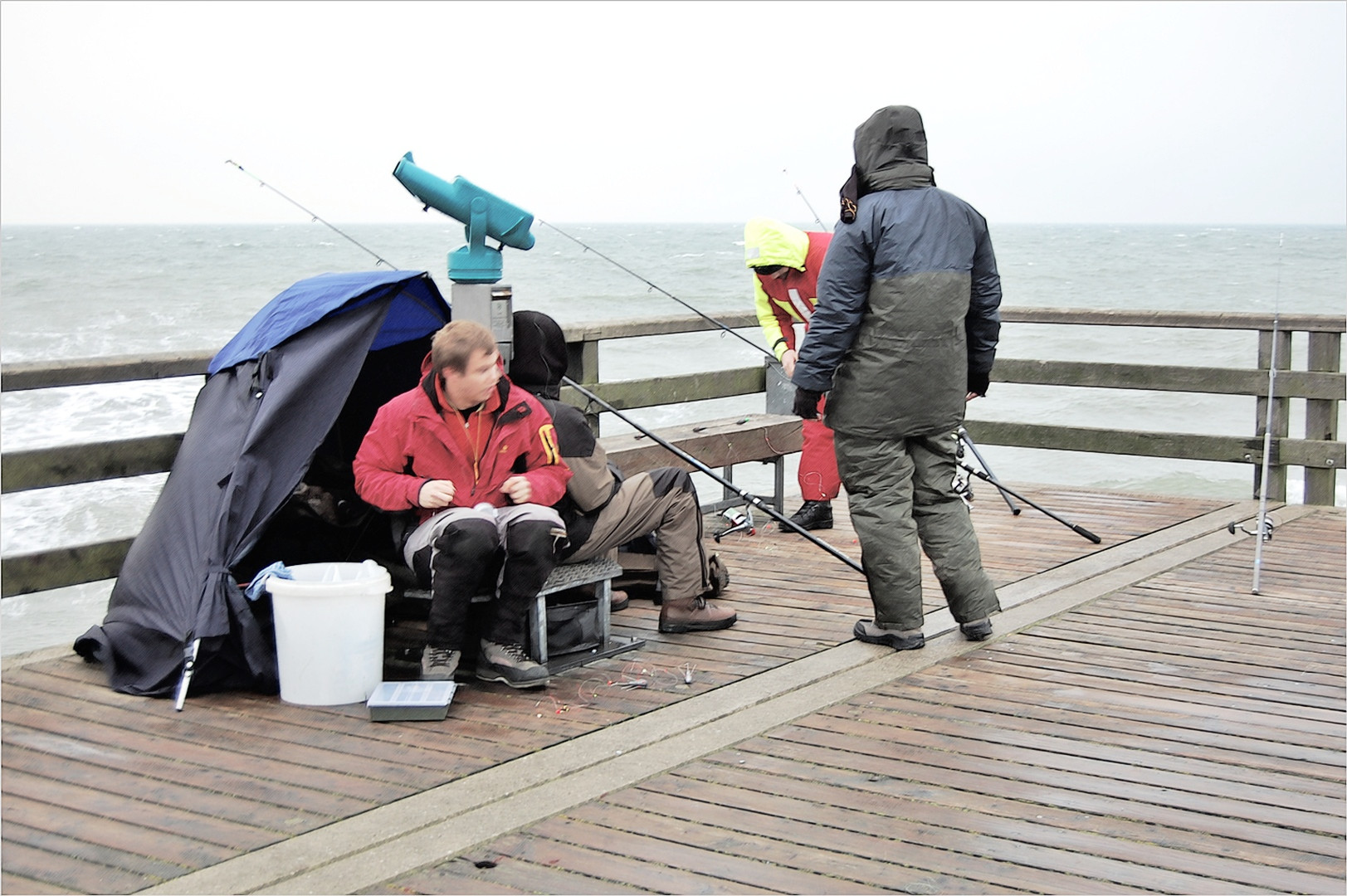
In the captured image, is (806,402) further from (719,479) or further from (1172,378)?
(1172,378)

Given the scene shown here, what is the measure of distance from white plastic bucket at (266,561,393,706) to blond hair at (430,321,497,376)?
61cm

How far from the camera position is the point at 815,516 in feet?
19.1

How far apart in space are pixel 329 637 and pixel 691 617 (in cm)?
123

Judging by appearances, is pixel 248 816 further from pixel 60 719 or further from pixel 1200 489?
pixel 1200 489

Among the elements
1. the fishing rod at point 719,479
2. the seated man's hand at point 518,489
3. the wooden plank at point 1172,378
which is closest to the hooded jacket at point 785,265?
the fishing rod at point 719,479

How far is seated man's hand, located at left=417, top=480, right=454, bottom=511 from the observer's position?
3547mm

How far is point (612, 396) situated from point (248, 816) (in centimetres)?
309

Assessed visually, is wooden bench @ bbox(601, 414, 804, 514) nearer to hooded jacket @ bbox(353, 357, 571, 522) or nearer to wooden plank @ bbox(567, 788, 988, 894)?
hooded jacket @ bbox(353, 357, 571, 522)

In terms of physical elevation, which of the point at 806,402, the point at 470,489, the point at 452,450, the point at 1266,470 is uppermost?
the point at 806,402

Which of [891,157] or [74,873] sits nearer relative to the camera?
[74,873]

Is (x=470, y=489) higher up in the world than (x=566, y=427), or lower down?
lower down

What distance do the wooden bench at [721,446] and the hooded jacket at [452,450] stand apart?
137cm

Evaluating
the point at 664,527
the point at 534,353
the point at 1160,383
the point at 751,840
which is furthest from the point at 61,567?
the point at 1160,383

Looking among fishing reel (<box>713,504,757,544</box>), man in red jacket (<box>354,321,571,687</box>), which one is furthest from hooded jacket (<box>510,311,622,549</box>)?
fishing reel (<box>713,504,757,544</box>)
